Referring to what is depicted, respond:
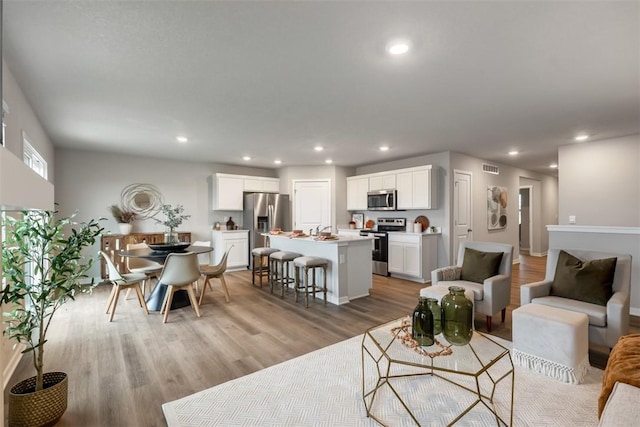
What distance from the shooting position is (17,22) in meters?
1.89

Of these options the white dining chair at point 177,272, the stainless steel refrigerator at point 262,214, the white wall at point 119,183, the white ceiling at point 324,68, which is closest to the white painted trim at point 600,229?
the white ceiling at point 324,68

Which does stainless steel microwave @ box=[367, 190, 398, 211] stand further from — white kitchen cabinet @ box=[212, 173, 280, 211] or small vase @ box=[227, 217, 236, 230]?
small vase @ box=[227, 217, 236, 230]

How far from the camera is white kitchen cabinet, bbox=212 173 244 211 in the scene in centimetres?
673

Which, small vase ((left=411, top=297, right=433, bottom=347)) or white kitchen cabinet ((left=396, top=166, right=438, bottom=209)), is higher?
white kitchen cabinet ((left=396, top=166, right=438, bottom=209))

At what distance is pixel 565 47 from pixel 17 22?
3.65 m

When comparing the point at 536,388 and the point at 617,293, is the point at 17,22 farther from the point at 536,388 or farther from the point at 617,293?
the point at 617,293

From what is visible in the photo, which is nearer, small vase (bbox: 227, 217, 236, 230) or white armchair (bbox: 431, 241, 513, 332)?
white armchair (bbox: 431, 241, 513, 332)

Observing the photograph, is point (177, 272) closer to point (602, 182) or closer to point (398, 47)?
point (398, 47)

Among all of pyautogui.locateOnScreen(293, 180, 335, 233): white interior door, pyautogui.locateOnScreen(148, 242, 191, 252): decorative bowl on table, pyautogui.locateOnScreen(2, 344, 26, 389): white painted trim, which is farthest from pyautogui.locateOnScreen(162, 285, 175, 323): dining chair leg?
pyautogui.locateOnScreen(293, 180, 335, 233): white interior door

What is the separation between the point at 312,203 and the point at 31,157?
5015mm

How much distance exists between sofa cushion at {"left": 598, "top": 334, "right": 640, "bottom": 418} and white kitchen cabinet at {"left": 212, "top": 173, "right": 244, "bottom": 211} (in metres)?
6.41

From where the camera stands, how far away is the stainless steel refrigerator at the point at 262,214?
22.6 feet

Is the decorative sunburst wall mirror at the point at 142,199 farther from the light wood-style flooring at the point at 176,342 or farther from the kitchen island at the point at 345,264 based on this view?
the kitchen island at the point at 345,264

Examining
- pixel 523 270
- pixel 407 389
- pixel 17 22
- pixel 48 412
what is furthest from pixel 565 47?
pixel 523 270
